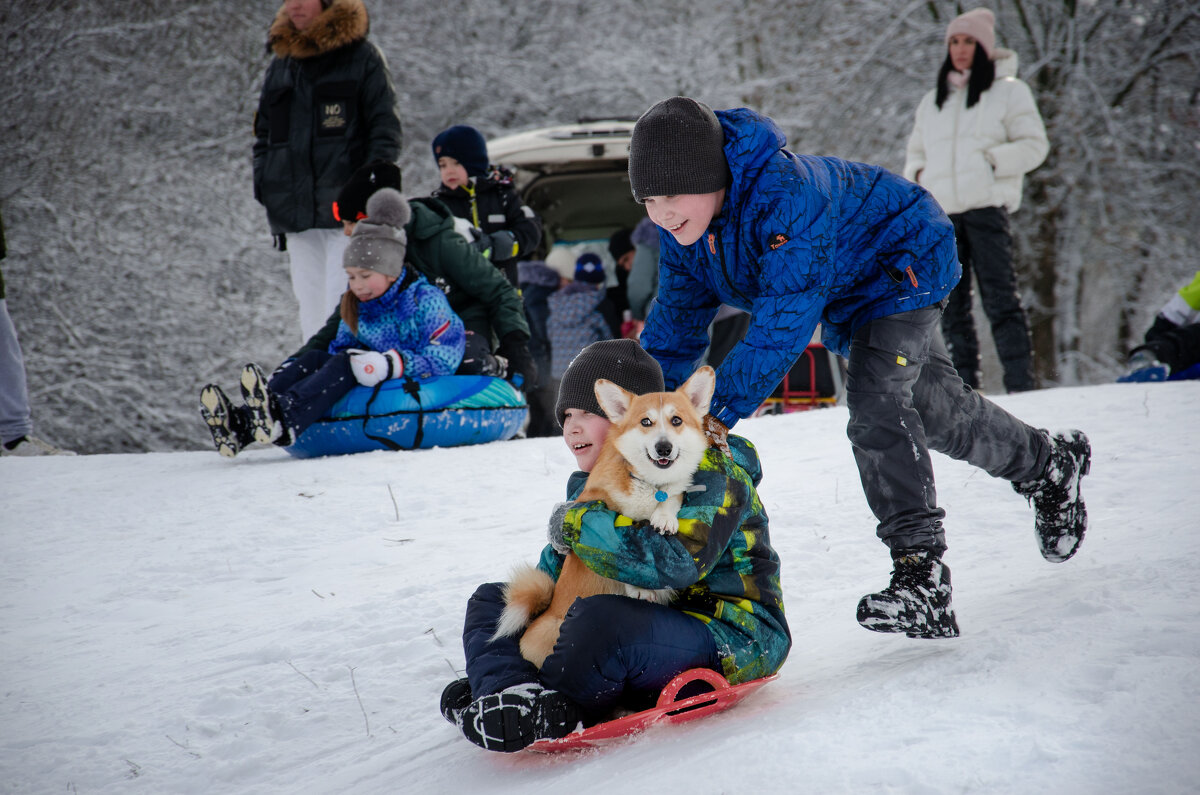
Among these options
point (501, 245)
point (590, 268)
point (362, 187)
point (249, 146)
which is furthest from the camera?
point (249, 146)

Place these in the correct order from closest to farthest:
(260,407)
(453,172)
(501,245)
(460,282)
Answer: (260,407) < (460,282) < (501,245) < (453,172)

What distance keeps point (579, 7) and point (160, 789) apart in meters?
13.3

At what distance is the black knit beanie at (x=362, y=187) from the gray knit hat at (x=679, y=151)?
3.54 meters

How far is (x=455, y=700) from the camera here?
1877mm

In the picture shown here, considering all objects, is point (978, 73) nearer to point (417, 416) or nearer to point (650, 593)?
point (417, 416)

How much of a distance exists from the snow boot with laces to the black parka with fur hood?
1360mm

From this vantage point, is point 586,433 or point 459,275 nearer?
point 586,433

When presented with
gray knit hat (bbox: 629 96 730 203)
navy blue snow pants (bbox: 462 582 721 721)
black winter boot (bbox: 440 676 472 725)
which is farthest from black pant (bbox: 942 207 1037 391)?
black winter boot (bbox: 440 676 472 725)

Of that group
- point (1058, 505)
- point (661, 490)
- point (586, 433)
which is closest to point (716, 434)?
point (661, 490)

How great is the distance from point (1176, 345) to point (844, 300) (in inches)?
200

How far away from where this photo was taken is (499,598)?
2092 millimetres

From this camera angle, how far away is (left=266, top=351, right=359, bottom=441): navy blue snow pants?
4887 millimetres

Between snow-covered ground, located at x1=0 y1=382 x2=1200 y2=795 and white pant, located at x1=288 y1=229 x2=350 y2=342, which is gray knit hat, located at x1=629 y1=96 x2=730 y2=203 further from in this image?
white pant, located at x1=288 y1=229 x2=350 y2=342

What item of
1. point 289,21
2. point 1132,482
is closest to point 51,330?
point 289,21
